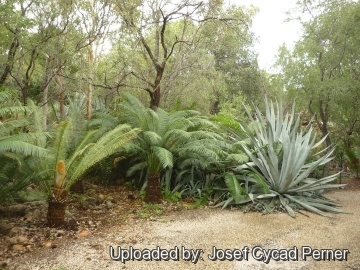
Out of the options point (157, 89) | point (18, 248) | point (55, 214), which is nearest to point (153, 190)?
point (55, 214)


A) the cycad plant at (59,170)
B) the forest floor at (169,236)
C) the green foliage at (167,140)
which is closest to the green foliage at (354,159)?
the forest floor at (169,236)

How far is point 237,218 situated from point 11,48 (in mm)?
5480

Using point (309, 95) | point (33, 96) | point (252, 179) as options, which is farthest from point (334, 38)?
point (33, 96)

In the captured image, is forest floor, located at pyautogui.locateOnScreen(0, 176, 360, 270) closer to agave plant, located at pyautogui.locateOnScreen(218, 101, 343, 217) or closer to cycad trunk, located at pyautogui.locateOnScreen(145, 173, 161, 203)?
cycad trunk, located at pyautogui.locateOnScreen(145, 173, 161, 203)

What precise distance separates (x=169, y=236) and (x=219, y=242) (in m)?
0.62

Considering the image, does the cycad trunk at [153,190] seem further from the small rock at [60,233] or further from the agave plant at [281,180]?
the small rock at [60,233]

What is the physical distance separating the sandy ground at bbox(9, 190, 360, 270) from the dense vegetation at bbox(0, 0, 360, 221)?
20.4 inches

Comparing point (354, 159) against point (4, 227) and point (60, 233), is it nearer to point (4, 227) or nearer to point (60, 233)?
point (60, 233)

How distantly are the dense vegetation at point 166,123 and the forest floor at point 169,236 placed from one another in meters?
0.38

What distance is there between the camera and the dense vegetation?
411 cm

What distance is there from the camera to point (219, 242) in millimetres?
3773

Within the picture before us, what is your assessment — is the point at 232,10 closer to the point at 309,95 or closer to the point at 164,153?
the point at 309,95

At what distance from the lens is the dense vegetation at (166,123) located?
4105mm

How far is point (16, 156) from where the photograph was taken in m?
3.62
